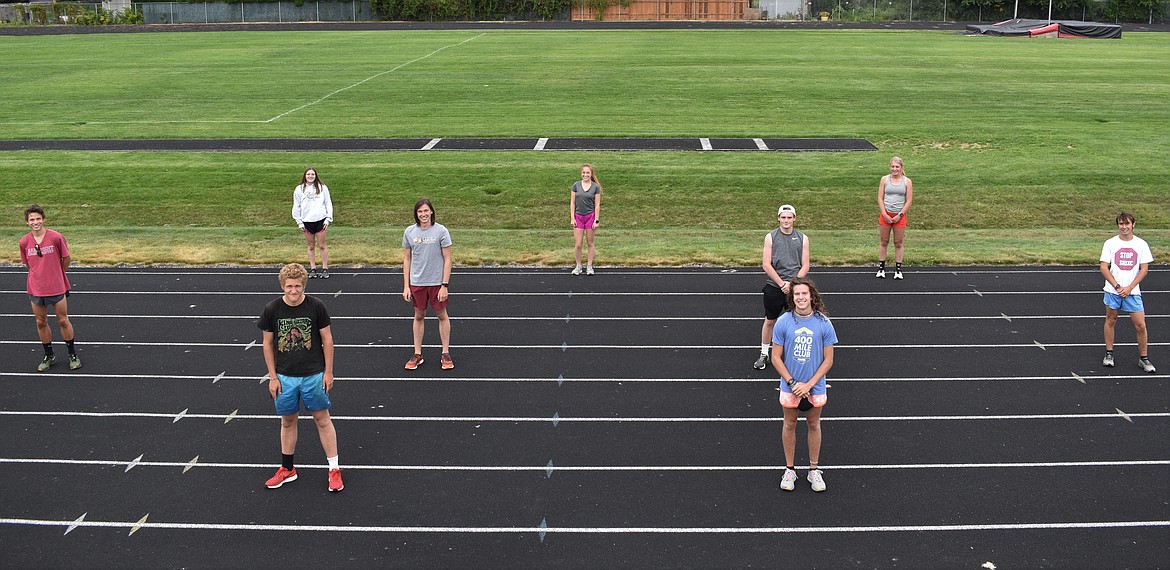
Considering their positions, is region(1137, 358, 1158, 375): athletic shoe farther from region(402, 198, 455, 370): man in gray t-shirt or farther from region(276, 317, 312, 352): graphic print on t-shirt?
region(276, 317, 312, 352): graphic print on t-shirt

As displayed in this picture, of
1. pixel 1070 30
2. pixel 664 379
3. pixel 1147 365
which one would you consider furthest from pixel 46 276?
pixel 1070 30

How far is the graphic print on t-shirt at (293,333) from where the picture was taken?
856cm

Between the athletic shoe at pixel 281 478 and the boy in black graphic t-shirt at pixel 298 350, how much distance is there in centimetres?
57

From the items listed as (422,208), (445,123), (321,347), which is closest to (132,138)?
(445,123)

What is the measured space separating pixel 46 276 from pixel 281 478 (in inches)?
190

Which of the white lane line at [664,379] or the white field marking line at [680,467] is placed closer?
the white field marking line at [680,467]

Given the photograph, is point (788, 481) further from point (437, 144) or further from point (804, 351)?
point (437, 144)

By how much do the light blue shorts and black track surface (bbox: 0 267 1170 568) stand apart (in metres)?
0.74

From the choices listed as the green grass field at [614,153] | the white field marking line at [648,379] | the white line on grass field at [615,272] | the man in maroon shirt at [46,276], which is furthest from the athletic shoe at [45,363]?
the green grass field at [614,153]

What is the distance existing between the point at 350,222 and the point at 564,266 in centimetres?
642

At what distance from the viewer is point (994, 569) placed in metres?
7.69

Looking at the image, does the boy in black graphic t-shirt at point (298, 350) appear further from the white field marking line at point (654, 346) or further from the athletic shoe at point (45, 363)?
the athletic shoe at point (45, 363)

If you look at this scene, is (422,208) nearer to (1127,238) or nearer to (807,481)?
(807,481)

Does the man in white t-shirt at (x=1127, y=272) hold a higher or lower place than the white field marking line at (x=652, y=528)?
higher
